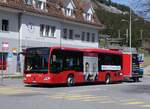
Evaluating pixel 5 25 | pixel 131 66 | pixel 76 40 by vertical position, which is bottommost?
pixel 131 66

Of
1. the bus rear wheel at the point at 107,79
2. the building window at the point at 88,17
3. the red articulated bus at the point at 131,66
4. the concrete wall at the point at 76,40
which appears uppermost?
the building window at the point at 88,17

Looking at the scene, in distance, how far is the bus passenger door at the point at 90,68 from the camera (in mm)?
38344

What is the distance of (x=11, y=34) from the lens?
5409cm

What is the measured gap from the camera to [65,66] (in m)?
35.2

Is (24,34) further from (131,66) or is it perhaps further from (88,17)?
(88,17)

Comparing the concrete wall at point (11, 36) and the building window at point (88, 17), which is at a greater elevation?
the building window at point (88, 17)

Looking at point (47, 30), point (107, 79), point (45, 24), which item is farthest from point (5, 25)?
point (107, 79)

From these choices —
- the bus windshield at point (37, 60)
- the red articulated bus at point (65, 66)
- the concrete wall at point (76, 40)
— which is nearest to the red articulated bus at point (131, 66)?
the red articulated bus at point (65, 66)

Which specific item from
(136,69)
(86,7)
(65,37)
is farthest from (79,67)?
(86,7)

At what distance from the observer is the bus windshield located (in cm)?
3406

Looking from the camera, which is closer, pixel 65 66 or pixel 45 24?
pixel 65 66

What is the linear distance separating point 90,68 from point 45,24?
2193cm

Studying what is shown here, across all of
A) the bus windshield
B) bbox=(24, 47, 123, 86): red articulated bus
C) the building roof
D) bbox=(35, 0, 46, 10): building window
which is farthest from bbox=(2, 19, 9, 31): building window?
the bus windshield

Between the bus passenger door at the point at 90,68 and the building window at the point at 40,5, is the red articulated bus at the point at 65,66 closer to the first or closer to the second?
the bus passenger door at the point at 90,68
